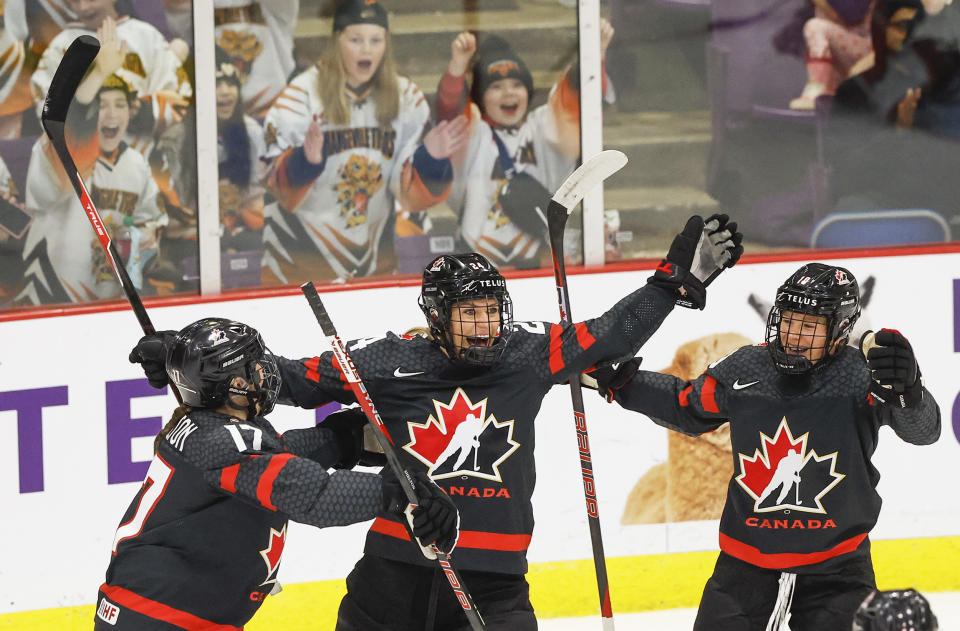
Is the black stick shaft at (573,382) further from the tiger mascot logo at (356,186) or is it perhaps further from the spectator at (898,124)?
the spectator at (898,124)

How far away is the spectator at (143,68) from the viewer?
4.37 metres

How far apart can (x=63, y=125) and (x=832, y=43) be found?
286cm

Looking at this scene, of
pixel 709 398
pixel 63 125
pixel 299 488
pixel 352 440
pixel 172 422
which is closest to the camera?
pixel 299 488

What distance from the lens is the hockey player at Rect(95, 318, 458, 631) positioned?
2510 millimetres

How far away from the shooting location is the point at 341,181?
186 inches

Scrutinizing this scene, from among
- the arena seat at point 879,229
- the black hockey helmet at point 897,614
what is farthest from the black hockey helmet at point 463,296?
the arena seat at point 879,229

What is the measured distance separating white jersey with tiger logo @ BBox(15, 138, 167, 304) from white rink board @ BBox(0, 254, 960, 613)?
0.40 m

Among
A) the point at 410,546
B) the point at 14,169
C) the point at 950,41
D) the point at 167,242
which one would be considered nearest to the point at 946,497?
the point at 950,41

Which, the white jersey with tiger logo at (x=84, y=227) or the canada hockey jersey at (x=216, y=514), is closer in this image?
the canada hockey jersey at (x=216, y=514)

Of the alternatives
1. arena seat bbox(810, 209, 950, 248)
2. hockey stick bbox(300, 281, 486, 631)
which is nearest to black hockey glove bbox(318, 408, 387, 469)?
hockey stick bbox(300, 281, 486, 631)

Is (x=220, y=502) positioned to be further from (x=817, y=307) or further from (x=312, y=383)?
(x=817, y=307)

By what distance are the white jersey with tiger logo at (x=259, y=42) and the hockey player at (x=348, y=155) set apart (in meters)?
0.06

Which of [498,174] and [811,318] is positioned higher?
[498,174]

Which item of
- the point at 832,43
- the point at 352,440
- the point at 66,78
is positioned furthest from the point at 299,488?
the point at 832,43
